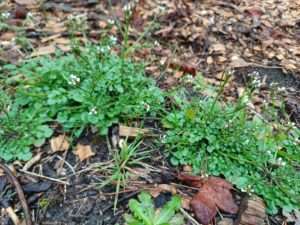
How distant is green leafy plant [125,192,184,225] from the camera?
1408mm

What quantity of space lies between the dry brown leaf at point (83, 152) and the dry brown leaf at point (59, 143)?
0.17 ft

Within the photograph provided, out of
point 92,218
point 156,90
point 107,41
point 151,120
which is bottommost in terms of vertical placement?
point 92,218

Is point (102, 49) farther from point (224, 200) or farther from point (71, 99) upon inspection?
point (224, 200)

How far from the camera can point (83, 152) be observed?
5.67 feet

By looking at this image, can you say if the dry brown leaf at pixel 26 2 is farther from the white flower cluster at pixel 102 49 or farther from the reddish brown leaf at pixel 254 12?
the reddish brown leaf at pixel 254 12

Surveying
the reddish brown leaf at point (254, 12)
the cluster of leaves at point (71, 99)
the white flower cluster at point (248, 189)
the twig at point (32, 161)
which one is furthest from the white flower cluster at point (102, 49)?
the reddish brown leaf at point (254, 12)

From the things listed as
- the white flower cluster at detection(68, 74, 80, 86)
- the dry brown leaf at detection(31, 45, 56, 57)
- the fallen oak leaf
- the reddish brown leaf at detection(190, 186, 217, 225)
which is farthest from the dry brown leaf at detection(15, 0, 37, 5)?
the reddish brown leaf at detection(190, 186, 217, 225)

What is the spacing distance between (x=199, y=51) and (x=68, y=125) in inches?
41.5

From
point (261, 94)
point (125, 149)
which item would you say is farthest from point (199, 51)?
point (125, 149)

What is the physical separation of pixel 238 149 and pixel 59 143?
2.64 feet

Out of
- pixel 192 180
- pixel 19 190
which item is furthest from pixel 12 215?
pixel 192 180

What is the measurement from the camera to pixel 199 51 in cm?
243

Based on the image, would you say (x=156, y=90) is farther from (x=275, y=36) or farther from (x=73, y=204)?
(x=275, y=36)

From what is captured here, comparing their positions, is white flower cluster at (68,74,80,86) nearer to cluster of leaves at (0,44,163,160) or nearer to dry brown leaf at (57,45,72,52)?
cluster of leaves at (0,44,163,160)
